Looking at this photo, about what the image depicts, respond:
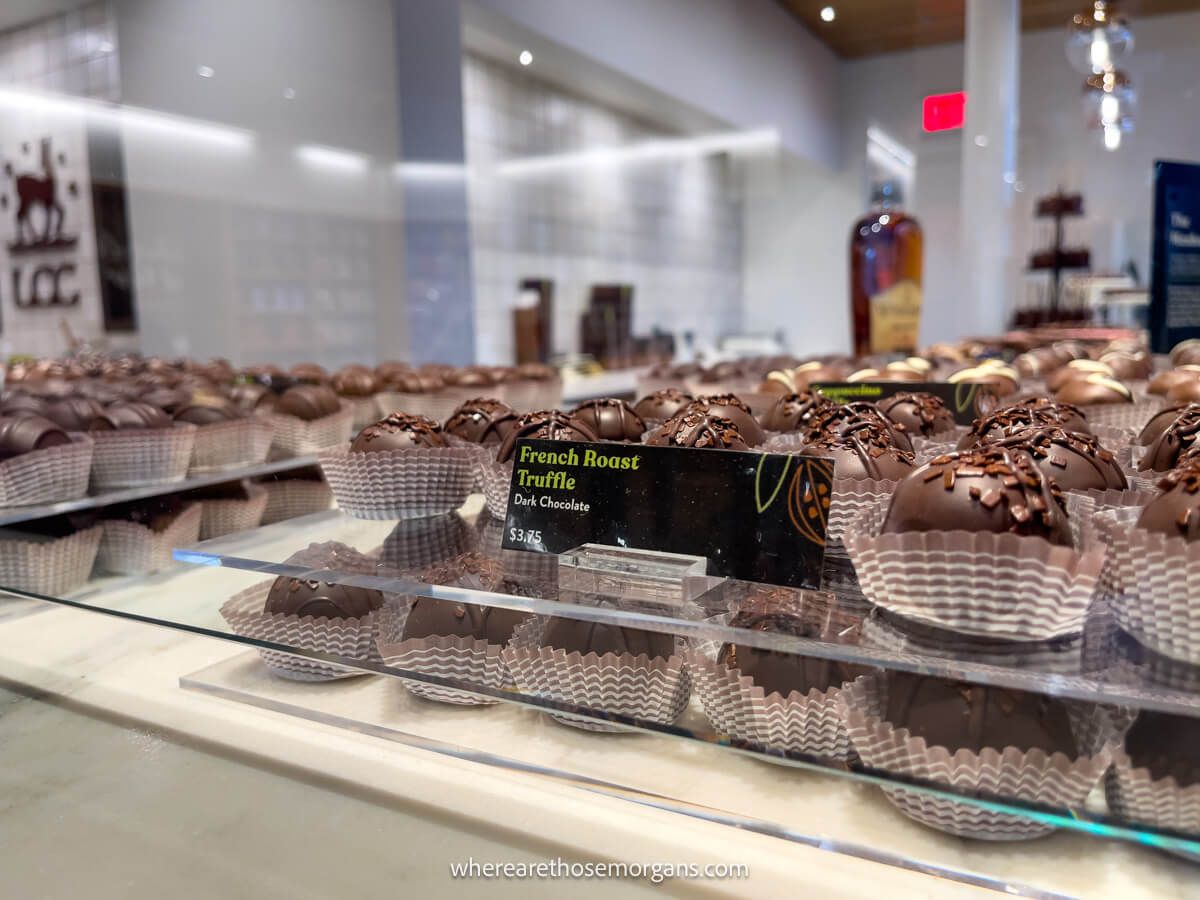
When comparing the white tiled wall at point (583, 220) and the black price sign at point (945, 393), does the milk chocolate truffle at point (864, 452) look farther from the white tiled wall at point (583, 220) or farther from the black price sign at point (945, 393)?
the white tiled wall at point (583, 220)

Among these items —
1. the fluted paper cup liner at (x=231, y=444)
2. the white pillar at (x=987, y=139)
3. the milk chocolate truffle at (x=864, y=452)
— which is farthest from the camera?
the white pillar at (x=987, y=139)

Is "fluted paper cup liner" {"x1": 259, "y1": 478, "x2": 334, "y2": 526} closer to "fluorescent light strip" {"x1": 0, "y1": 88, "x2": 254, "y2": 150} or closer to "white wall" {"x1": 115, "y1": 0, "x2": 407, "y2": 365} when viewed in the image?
"white wall" {"x1": 115, "y1": 0, "x2": 407, "y2": 365}

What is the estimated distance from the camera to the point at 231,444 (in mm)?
1828

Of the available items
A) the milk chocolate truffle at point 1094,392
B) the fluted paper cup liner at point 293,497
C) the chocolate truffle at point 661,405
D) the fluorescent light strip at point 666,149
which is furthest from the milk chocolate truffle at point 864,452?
the fluorescent light strip at point 666,149

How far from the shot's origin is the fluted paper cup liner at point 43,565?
4.50ft

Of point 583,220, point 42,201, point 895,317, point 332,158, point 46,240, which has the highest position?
point 332,158

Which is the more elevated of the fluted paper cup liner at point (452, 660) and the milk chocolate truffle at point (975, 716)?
the milk chocolate truffle at point (975, 716)

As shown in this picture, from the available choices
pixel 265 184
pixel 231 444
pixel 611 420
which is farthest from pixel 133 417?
pixel 265 184

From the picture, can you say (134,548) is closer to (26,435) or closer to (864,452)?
(26,435)

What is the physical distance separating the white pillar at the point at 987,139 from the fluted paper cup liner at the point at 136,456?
3739 millimetres

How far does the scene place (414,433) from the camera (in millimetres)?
1335

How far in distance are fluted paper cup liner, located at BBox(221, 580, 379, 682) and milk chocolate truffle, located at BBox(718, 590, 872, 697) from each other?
0.46 meters

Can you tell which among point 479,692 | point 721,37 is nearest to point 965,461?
point 479,692

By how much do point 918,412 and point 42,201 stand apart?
3.83 m
